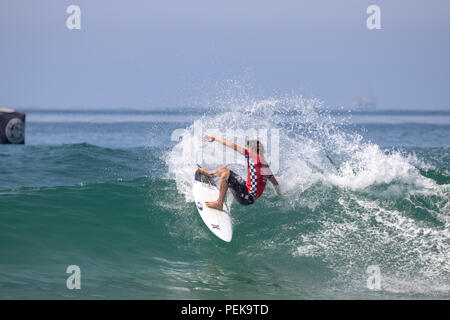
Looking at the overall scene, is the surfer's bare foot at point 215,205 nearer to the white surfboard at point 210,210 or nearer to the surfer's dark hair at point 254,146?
the white surfboard at point 210,210

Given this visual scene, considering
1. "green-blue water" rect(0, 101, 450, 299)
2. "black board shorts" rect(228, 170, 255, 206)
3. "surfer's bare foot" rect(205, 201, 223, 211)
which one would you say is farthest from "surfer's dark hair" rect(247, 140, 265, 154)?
"green-blue water" rect(0, 101, 450, 299)

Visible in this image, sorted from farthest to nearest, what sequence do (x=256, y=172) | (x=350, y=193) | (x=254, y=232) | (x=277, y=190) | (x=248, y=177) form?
(x=350, y=193) → (x=277, y=190) → (x=254, y=232) → (x=248, y=177) → (x=256, y=172)

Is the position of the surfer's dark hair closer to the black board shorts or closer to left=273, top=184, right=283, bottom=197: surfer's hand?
the black board shorts

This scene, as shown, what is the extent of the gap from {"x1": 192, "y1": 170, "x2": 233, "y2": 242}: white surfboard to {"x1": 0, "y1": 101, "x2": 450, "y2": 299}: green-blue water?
0.32 m

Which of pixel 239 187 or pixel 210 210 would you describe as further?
pixel 239 187

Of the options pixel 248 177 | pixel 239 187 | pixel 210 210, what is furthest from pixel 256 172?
pixel 210 210

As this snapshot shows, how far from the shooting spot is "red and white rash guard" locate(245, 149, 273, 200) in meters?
8.16

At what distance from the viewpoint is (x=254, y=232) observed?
27.9ft

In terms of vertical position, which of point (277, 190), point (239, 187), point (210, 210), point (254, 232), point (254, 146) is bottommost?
point (254, 232)

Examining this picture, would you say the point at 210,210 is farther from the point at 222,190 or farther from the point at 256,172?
the point at 256,172

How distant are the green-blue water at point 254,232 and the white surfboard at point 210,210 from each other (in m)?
0.32

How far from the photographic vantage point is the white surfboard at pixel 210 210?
792 centimetres

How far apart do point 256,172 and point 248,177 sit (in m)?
0.21
